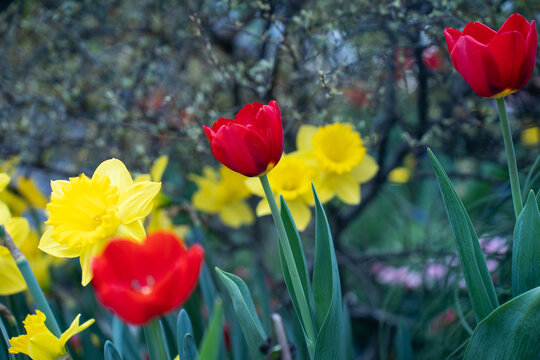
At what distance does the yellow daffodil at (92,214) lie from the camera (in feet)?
2.31

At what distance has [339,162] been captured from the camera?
3.52 feet

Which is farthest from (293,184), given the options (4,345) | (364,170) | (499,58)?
(4,345)

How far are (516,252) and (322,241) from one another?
0.97ft

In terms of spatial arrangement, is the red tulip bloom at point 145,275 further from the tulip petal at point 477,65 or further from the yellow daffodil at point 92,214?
the tulip petal at point 477,65

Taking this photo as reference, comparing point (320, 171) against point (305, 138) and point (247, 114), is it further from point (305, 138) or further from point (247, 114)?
point (247, 114)

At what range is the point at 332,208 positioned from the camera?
56.4 inches

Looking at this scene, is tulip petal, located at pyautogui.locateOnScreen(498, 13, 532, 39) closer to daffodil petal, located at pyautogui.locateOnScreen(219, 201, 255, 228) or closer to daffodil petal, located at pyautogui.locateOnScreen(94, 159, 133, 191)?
daffodil petal, located at pyautogui.locateOnScreen(94, 159, 133, 191)

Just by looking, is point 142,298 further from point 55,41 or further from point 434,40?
point 55,41

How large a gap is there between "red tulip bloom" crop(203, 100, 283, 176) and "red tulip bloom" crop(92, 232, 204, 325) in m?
0.20

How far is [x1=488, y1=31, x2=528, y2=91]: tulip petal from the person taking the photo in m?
0.63

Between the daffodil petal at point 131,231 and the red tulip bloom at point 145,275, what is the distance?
0.23 m

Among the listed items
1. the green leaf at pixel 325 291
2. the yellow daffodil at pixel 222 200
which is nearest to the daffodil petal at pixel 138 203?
the green leaf at pixel 325 291

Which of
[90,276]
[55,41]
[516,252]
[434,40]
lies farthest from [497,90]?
[55,41]

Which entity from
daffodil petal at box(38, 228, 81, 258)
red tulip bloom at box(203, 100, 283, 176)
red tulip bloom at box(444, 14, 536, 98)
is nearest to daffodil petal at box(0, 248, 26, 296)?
daffodil petal at box(38, 228, 81, 258)
